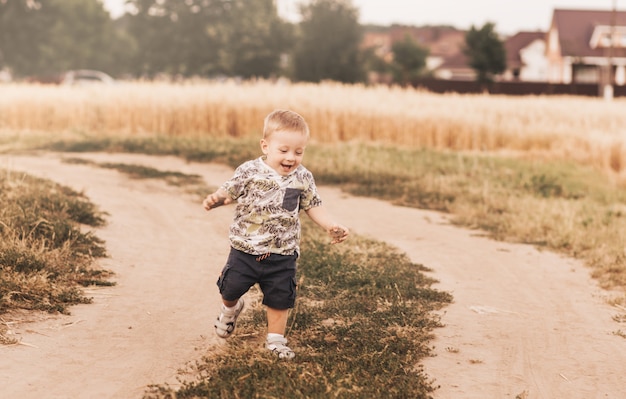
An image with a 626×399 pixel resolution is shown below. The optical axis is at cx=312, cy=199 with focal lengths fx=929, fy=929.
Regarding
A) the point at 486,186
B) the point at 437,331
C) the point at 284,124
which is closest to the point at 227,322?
the point at 284,124

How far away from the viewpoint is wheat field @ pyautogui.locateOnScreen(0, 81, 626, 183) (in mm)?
17422

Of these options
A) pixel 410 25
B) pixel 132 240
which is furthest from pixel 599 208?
pixel 410 25

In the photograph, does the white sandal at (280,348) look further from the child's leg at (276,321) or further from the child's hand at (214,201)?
the child's hand at (214,201)

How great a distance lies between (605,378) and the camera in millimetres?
4957

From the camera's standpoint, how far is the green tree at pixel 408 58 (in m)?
64.5

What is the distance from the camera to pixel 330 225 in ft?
16.3

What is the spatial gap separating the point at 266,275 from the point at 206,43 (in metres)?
66.7

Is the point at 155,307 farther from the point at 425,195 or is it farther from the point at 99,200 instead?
the point at 425,195

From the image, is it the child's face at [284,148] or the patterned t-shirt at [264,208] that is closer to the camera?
the child's face at [284,148]

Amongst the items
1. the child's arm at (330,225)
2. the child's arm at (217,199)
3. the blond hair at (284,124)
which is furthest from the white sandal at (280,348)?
the blond hair at (284,124)

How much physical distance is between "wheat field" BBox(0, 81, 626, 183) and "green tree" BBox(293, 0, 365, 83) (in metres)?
32.9

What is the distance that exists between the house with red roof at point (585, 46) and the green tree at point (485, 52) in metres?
9.33

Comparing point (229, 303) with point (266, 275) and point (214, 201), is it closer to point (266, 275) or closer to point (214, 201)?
point (266, 275)

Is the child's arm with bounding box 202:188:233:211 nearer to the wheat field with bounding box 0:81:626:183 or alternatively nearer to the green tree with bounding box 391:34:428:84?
the wheat field with bounding box 0:81:626:183
